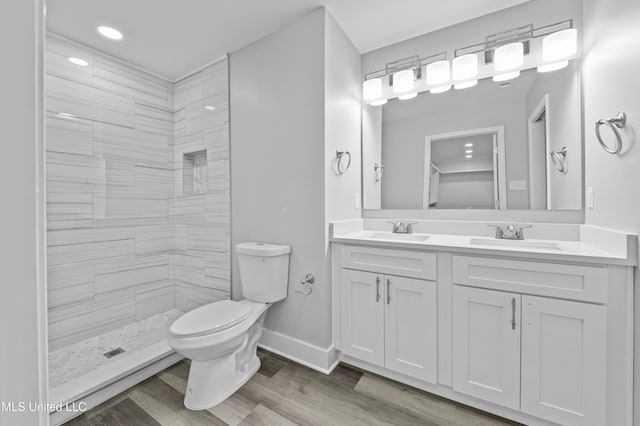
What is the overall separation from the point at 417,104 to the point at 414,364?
179 cm

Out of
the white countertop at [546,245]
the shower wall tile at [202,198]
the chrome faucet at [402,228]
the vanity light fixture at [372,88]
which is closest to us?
the white countertop at [546,245]

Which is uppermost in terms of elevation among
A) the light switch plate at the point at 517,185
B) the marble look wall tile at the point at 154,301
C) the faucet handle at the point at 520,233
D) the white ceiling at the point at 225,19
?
the white ceiling at the point at 225,19

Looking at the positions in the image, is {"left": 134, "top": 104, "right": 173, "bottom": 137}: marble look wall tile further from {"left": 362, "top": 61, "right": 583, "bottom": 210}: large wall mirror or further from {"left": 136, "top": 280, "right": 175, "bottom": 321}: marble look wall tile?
{"left": 362, "top": 61, "right": 583, "bottom": 210}: large wall mirror

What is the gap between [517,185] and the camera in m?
1.74

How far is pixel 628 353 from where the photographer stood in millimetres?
1091

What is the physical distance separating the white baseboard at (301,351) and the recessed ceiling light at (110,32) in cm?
248

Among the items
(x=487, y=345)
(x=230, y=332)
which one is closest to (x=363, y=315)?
(x=487, y=345)

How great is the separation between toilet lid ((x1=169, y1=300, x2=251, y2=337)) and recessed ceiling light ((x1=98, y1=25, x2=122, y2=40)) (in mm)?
2093

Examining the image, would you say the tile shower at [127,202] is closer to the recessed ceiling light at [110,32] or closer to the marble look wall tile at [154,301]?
the marble look wall tile at [154,301]

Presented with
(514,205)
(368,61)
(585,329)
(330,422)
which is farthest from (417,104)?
(330,422)

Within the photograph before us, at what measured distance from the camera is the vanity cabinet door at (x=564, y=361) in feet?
3.73

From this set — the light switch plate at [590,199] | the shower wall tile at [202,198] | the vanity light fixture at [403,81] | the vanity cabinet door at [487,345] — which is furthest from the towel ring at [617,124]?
the shower wall tile at [202,198]

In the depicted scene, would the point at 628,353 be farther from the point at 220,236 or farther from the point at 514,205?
the point at 220,236

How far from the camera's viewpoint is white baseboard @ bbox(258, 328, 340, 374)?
69.4 inches
